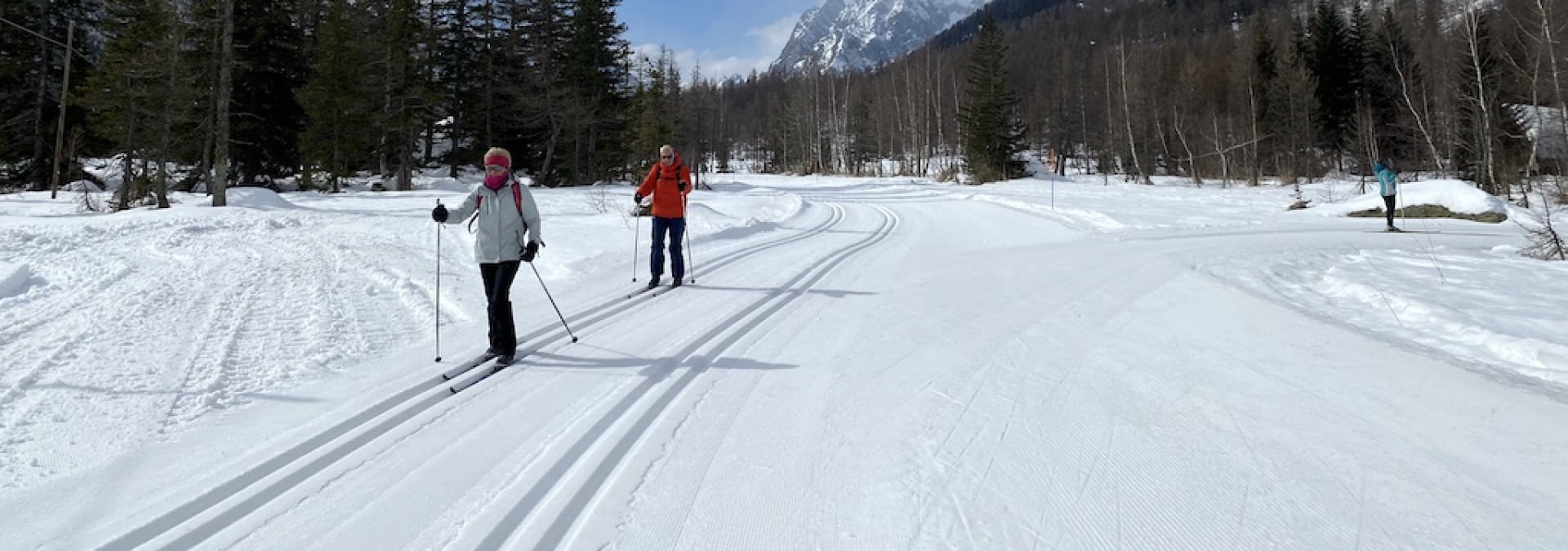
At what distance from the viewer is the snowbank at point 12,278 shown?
6.14m

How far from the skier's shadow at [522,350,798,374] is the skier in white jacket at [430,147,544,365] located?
0.29 m

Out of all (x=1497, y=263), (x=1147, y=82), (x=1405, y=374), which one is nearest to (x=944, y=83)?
(x=1147, y=82)

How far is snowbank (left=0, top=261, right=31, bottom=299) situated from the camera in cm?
614

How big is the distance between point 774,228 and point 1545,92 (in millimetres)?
26302

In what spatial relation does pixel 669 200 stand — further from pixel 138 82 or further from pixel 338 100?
pixel 338 100

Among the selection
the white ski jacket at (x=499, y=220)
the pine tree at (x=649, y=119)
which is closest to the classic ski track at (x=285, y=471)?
the white ski jacket at (x=499, y=220)

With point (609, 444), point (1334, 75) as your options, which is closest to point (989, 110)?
point (1334, 75)

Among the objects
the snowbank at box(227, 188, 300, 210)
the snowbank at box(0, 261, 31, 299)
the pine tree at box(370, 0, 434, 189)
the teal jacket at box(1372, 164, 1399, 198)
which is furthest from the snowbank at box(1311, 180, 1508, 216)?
the pine tree at box(370, 0, 434, 189)

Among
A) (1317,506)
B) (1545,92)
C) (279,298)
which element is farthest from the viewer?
(1545,92)

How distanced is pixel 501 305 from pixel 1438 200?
23.8 metres

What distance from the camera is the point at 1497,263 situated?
9047mm

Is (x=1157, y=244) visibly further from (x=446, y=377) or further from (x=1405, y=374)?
(x=446, y=377)

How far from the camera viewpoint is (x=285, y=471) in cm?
297

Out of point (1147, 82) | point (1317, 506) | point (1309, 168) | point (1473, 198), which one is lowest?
point (1317, 506)
